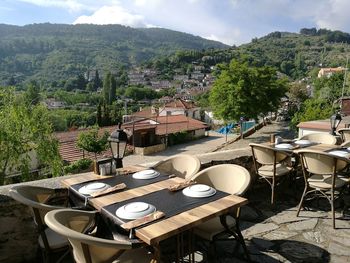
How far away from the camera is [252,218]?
3.27 metres

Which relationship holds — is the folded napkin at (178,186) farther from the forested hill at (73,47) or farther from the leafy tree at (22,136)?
the forested hill at (73,47)

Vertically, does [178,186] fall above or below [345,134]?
below

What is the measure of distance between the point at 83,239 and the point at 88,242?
33 millimetres

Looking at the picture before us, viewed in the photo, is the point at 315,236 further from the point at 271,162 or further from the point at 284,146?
the point at 284,146

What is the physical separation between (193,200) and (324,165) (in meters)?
1.65

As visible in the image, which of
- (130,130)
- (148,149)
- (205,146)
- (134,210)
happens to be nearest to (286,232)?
(134,210)

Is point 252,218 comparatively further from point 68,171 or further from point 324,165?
point 68,171

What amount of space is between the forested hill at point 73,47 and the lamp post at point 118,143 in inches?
A: 2498

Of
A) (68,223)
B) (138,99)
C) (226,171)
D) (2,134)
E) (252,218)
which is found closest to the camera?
(68,223)

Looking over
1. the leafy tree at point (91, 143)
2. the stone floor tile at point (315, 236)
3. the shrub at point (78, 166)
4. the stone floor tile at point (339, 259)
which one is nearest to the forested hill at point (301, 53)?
the leafy tree at point (91, 143)

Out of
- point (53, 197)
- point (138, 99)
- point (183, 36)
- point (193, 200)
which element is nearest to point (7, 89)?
point (53, 197)

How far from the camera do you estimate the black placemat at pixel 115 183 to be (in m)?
2.26

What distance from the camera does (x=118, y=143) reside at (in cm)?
287

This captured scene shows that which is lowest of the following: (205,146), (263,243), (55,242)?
(205,146)
